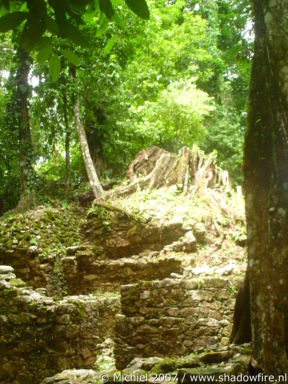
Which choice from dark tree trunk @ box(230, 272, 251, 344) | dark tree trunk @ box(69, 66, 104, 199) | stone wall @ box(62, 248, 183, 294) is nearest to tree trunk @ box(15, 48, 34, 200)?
dark tree trunk @ box(69, 66, 104, 199)

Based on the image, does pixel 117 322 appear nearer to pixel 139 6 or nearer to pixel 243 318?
pixel 243 318

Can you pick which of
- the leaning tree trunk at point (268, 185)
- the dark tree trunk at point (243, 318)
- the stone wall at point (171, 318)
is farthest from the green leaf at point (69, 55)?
the stone wall at point (171, 318)

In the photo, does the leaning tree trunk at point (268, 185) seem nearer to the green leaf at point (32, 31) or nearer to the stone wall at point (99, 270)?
the green leaf at point (32, 31)

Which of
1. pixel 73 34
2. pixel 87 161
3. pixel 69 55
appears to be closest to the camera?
pixel 73 34

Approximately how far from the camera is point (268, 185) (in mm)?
2729

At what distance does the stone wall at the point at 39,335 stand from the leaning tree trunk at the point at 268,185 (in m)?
3.10

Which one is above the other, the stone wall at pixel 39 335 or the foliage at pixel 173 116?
the foliage at pixel 173 116

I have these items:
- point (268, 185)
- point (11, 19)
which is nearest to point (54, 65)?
point (11, 19)

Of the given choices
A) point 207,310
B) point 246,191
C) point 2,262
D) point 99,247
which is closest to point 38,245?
point 2,262

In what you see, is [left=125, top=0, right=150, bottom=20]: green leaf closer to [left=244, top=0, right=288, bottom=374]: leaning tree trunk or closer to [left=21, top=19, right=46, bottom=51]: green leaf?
[left=21, top=19, right=46, bottom=51]: green leaf

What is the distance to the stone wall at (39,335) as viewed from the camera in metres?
4.74

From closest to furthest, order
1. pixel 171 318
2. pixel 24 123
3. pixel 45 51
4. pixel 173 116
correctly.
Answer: pixel 45 51 < pixel 171 318 < pixel 24 123 < pixel 173 116

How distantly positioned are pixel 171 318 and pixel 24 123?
8.99 m

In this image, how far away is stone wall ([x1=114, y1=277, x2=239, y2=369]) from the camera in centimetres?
564
